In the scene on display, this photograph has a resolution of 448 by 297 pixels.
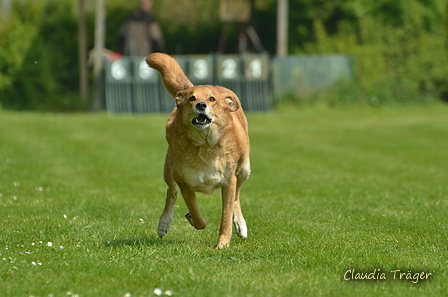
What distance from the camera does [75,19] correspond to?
25.8m

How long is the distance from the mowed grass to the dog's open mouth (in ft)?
3.63

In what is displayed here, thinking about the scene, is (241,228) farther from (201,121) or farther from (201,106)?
(201,106)

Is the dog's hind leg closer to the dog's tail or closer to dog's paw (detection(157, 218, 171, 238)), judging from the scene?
dog's paw (detection(157, 218, 171, 238))

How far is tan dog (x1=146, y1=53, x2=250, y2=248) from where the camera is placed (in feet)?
19.1

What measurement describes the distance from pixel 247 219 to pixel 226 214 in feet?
4.91

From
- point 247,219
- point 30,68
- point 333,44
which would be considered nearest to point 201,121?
point 247,219

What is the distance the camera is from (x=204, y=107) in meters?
5.71

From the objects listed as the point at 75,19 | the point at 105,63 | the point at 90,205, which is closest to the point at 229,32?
the point at 75,19

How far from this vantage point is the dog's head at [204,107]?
5742mm

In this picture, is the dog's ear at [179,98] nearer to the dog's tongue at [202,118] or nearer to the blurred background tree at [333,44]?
the dog's tongue at [202,118]

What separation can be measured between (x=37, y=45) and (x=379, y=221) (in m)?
17.8

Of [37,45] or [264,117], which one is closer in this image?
[264,117]

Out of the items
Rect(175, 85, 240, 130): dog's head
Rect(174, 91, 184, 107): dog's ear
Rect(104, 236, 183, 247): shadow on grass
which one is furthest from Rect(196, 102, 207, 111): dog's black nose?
Rect(104, 236, 183, 247): shadow on grass

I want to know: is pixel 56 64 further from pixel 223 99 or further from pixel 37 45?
pixel 223 99
